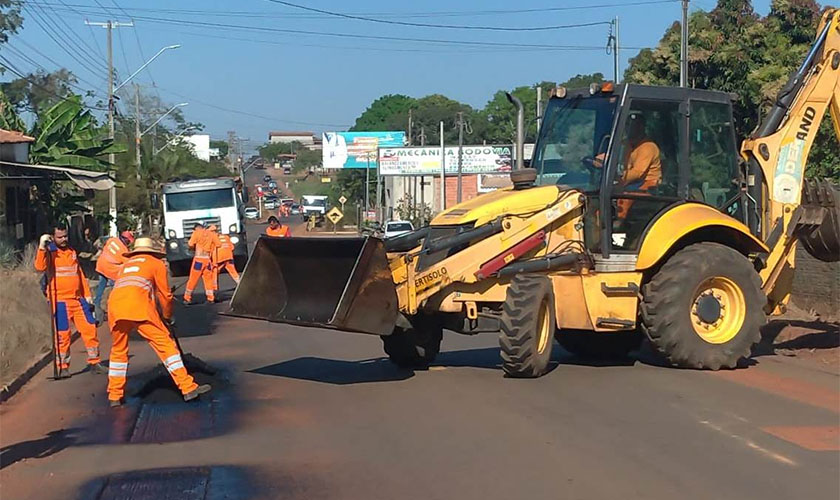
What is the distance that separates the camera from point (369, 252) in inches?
380

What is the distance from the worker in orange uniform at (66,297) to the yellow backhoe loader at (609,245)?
239cm

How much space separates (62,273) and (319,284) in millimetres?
3349

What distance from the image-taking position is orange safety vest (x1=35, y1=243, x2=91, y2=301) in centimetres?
1176

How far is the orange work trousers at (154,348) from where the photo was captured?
9352mm

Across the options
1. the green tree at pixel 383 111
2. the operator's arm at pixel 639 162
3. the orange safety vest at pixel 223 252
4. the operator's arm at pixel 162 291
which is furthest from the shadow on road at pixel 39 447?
the green tree at pixel 383 111

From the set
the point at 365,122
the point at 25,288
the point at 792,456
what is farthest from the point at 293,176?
the point at 792,456

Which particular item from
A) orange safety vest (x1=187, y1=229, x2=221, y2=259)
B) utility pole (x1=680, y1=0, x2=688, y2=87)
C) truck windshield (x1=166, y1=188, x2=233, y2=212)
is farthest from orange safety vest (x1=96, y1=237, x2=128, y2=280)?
truck windshield (x1=166, y1=188, x2=233, y2=212)

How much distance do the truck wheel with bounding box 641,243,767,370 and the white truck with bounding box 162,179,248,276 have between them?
21.0 m

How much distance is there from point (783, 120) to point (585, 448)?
5924mm

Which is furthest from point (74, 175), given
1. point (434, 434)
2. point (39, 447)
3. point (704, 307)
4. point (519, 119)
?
point (434, 434)

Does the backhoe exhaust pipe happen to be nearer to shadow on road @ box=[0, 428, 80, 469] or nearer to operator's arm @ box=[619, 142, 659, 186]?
operator's arm @ box=[619, 142, 659, 186]

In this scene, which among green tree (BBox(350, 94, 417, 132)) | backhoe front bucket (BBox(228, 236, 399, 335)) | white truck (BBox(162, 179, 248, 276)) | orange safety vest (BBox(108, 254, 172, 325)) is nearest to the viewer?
orange safety vest (BBox(108, 254, 172, 325))

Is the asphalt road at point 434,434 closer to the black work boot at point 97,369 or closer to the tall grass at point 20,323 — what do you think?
the black work boot at point 97,369

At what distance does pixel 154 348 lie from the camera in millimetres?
9359
